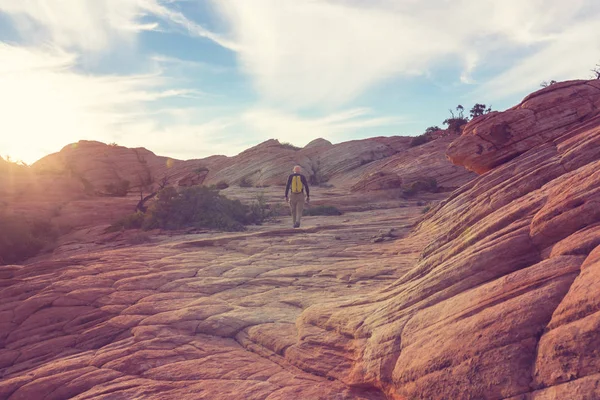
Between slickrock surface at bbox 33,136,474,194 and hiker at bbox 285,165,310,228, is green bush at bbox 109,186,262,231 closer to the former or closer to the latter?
hiker at bbox 285,165,310,228

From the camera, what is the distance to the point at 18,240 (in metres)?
20.3

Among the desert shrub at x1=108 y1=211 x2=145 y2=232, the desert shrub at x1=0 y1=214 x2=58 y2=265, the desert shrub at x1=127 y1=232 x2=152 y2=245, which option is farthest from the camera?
the desert shrub at x1=108 y1=211 x2=145 y2=232

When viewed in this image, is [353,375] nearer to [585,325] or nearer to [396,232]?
[585,325]

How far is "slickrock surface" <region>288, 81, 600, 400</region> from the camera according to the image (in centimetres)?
373

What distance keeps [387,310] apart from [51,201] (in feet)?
104

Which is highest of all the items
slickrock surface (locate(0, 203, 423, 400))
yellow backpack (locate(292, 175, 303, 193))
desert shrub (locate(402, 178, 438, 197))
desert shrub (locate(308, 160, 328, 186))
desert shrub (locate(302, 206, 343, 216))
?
desert shrub (locate(308, 160, 328, 186))

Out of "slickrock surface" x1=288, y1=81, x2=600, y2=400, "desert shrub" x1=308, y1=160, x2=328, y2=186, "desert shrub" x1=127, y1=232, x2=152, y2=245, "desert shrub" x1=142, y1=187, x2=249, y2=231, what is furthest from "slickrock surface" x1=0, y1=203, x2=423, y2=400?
"desert shrub" x1=308, y1=160, x2=328, y2=186

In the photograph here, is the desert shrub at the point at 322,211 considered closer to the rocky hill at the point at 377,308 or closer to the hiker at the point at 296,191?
the hiker at the point at 296,191

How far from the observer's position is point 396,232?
15531 millimetres

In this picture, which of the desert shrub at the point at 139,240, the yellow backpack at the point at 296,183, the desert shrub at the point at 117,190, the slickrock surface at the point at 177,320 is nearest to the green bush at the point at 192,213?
the desert shrub at the point at 139,240

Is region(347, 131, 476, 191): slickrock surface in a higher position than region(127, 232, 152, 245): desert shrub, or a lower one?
higher

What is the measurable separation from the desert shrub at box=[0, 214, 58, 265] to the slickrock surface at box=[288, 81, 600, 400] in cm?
1743

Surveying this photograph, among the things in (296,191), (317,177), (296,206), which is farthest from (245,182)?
(296,191)

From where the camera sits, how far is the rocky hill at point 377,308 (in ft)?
13.3
